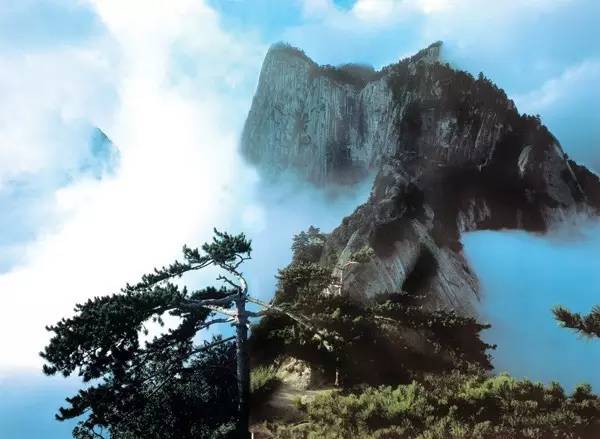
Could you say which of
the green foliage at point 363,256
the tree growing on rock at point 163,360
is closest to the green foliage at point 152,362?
the tree growing on rock at point 163,360

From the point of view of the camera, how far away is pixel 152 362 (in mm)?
14953

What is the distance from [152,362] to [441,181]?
622 inches

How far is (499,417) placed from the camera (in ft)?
35.8

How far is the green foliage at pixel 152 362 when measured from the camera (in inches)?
508

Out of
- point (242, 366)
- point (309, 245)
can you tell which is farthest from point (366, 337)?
point (309, 245)

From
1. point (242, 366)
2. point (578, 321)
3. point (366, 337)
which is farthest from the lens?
point (366, 337)

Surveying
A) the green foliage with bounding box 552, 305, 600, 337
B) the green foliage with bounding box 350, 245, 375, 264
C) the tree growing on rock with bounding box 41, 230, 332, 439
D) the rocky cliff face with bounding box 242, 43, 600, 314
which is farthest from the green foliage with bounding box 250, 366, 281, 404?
the green foliage with bounding box 552, 305, 600, 337

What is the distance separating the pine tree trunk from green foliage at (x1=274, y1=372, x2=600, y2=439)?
75.1 inches

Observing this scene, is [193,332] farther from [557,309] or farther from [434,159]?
Answer: [434,159]

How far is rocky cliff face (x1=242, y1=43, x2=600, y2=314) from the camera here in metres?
22.3

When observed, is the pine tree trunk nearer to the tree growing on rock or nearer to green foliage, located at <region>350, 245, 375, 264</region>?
the tree growing on rock

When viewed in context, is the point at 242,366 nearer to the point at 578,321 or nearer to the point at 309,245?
the point at 578,321

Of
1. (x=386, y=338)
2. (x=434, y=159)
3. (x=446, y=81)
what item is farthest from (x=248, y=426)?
(x=446, y=81)

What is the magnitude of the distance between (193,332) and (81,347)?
3.49 metres
